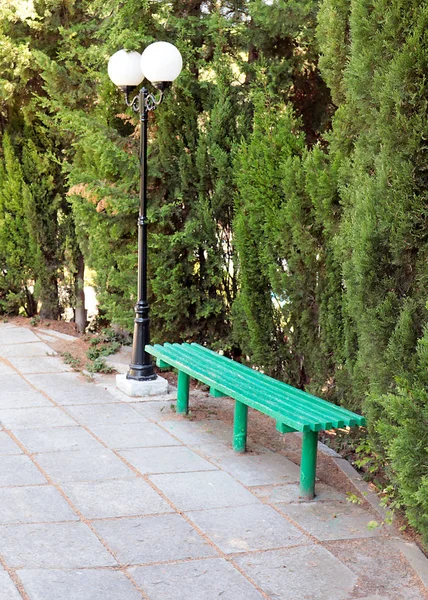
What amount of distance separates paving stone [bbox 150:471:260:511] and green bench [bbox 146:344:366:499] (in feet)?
1.40

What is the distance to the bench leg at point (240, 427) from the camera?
5.88 m

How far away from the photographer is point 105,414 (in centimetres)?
682

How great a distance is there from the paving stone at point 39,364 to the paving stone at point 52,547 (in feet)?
12.6

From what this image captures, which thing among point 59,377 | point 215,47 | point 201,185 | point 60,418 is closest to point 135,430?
point 60,418

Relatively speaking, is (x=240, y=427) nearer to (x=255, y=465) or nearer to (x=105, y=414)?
(x=255, y=465)

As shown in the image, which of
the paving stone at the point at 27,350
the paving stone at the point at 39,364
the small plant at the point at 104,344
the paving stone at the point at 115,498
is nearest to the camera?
the paving stone at the point at 115,498

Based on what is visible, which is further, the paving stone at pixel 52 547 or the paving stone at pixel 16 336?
the paving stone at pixel 16 336

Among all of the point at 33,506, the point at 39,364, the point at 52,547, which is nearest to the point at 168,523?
the point at 52,547

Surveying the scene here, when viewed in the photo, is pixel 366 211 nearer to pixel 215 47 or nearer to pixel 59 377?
pixel 215 47

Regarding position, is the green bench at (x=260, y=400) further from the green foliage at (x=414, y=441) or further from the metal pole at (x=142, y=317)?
the green foliage at (x=414, y=441)

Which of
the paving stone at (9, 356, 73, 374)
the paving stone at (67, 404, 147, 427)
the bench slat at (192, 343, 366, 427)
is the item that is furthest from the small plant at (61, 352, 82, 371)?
the bench slat at (192, 343, 366, 427)

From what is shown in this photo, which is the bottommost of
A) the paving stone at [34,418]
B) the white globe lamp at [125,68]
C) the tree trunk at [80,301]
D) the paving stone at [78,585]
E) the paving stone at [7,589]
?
the paving stone at [78,585]

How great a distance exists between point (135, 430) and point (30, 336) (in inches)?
156

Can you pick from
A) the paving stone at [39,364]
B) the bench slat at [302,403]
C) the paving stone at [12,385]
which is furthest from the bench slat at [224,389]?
the paving stone at [39,364]
